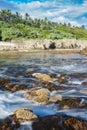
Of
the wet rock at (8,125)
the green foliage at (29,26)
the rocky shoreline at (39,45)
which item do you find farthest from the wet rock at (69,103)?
the green foliage at (29,26)

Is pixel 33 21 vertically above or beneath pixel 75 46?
above

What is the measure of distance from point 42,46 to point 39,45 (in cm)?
94

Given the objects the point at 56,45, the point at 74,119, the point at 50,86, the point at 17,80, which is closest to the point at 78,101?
the point at 74,119

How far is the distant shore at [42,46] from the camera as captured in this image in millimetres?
81375

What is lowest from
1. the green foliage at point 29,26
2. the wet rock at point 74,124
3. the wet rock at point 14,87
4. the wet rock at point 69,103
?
the wet rock at point 74,124

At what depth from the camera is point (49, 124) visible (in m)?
15.5

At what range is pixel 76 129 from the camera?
15164 millimetres

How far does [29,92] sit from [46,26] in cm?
13828

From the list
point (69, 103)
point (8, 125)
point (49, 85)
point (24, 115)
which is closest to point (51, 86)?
point (49, 85)

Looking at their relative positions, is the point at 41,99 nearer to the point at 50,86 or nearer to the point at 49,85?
the point at 50,86

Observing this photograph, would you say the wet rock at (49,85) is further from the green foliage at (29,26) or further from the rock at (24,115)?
the green foliage at (29,26)

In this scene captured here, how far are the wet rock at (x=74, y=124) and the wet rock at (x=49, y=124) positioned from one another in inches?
14.7

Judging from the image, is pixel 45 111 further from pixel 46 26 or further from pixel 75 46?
pixel 46 26

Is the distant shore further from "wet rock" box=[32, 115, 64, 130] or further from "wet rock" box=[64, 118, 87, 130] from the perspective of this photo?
"wet rock" box=[64, 118, 87, 130]
